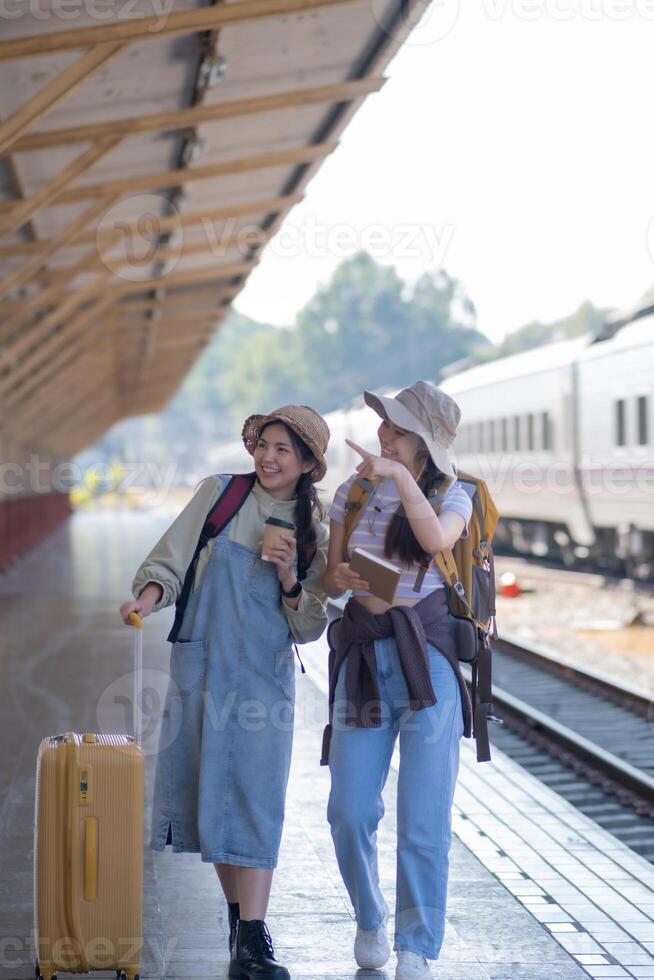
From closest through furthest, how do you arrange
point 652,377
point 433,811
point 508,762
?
point 433,811 < point 508,762 < point 652,377

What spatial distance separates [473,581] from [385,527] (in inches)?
13.2

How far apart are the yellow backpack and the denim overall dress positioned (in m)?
0.38

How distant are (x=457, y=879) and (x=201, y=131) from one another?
8.23 metres

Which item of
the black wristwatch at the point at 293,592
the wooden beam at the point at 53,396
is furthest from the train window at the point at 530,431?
the black wristwatch at the point at 293,592

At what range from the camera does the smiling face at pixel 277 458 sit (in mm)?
4473

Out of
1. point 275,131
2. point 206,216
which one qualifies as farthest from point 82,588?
point 275,131

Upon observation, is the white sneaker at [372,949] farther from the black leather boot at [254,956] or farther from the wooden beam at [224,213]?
the wooden beam at [224,213]

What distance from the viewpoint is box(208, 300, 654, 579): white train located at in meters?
17.7

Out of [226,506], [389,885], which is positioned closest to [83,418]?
[389,885]

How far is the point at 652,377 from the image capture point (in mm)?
16891

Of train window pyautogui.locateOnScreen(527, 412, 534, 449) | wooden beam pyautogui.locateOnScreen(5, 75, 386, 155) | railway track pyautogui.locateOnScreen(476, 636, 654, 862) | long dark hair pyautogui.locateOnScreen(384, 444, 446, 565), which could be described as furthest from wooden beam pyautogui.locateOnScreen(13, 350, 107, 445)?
long dark hair pyautogui.locateOnScreen(384, 444, 446, 565)

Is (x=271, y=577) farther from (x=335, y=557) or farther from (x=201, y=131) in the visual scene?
(x=201, y=131)

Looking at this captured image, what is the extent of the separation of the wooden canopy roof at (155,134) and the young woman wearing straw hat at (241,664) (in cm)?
412

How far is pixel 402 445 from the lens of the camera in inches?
173
